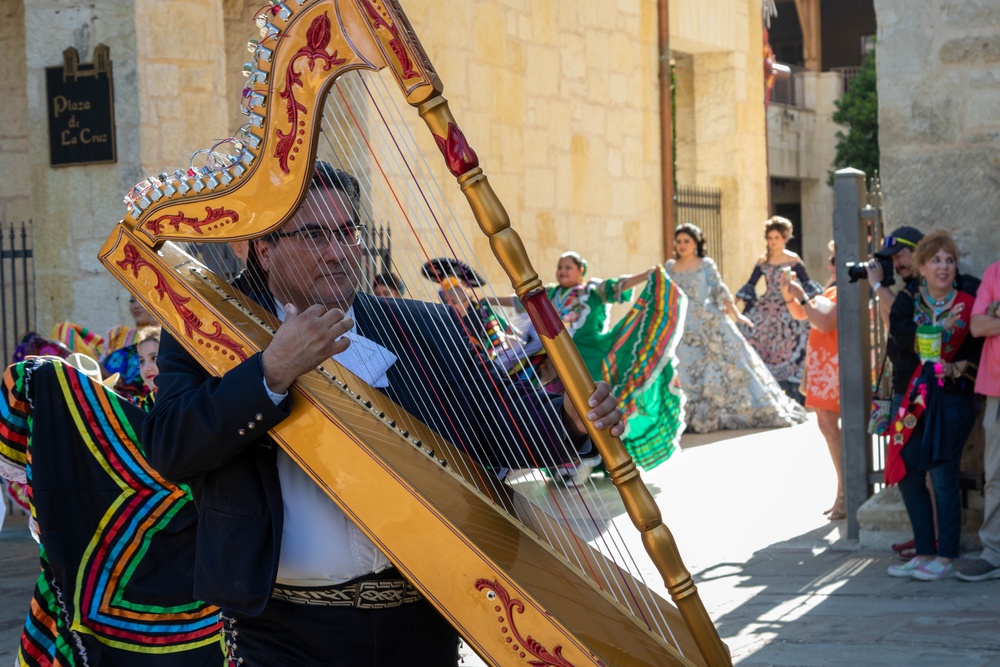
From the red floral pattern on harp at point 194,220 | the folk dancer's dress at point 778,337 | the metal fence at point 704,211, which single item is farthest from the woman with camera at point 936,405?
the metal fence at point 704,211

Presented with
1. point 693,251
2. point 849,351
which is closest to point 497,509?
point 849,351

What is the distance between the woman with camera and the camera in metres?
5.65

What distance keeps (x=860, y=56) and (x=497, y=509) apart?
30.4m

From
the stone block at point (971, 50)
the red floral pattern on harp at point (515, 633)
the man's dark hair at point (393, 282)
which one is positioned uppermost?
the stone block at point (971, 50)

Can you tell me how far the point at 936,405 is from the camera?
568 cm

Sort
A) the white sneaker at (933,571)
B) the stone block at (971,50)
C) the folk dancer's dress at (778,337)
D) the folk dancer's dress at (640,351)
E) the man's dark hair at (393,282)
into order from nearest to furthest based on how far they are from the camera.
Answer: the man's dark hair at (393,282)
the white sneaker at (933,571)
the stone block at (971,50)
the folk dancer's dress at (640,351)
the folk dancer's dress at (778,337)

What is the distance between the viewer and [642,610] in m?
2.39

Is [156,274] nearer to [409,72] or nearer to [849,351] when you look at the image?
[409,72]

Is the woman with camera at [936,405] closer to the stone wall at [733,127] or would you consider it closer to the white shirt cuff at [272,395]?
the white shirt cuff at [272,395]

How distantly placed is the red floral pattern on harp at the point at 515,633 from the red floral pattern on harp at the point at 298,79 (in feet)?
2.69

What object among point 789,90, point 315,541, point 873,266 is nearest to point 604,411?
point 315,541

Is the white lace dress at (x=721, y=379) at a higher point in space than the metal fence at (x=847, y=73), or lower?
lower

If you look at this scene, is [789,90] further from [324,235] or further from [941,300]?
[324,235]

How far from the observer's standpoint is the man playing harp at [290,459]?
2283mm
